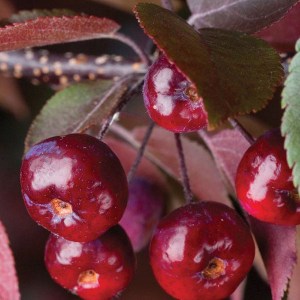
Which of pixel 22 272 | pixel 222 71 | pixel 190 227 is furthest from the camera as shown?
pixel 22 272

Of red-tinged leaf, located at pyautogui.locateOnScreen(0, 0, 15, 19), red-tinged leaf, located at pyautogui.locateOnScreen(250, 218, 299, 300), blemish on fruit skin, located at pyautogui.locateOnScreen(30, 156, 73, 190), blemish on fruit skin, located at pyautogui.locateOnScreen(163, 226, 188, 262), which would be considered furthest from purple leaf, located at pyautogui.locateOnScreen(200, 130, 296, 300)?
red-tinged leaf, located at pyautogui.locateOnScreen(0, 0, 15, 19)

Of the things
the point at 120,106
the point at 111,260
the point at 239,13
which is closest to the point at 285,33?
the point at 239,13

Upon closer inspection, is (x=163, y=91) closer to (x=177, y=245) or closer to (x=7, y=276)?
(x=177, y=245)

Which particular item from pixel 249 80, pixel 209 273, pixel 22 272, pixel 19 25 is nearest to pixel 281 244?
pixel 209 273

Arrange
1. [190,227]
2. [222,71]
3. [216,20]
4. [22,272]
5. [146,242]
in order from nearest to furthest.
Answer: [222,71]
[190,227]
[216,20]
[146,242]
[22,272]

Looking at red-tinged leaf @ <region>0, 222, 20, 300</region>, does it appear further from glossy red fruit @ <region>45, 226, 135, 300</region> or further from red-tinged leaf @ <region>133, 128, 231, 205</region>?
red-tinged leaf @ <region>133, 128, 231, 205</region>

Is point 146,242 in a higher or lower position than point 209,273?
lower

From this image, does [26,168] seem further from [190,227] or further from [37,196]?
[190,227]
